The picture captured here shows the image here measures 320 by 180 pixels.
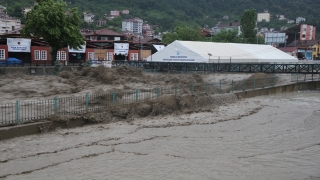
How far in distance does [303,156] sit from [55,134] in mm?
10393

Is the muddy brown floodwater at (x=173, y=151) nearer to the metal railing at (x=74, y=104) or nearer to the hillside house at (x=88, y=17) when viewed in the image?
the metal railing at (x=74, y=104)

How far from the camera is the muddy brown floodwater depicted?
1107 cm

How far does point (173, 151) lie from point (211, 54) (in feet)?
133

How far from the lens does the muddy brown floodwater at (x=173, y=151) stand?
1107 cm

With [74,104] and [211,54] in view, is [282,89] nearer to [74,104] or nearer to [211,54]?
[211,54]

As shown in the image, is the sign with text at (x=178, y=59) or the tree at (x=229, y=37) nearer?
the sign with text at (x=178, y=59)

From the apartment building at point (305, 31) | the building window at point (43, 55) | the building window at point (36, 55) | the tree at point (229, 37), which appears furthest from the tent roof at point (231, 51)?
the apartment building at point (305, 31)

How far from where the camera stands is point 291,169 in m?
11.5

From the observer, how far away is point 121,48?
64625mm

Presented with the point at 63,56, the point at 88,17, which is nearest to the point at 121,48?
the point at 63,56

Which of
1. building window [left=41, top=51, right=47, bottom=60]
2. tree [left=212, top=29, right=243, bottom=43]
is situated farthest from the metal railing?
tree [left=212, top=29, right=243, bottom=43]

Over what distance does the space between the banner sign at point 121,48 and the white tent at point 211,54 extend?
8.32m

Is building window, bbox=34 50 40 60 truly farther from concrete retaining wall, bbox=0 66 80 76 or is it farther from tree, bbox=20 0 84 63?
concrete retaining wall, bbox=0 66 80 76

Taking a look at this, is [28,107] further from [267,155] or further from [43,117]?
[267,155]
